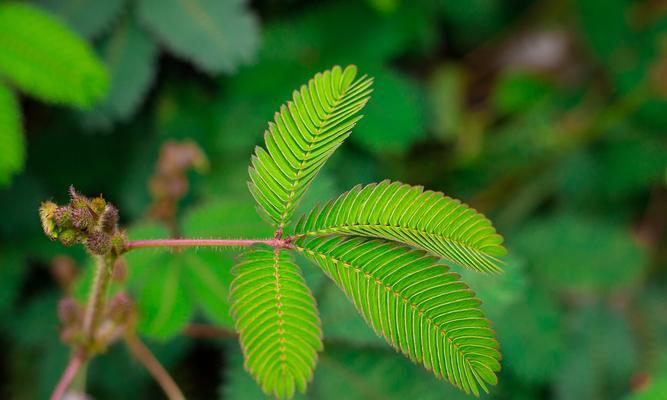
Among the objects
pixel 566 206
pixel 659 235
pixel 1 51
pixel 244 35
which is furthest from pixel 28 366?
pixel 659 235

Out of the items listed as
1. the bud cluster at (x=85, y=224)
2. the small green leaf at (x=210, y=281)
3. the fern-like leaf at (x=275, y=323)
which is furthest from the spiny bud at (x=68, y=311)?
the fern-like leaf at (x=275, y=323)

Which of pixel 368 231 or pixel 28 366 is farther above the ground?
pixel 28 366

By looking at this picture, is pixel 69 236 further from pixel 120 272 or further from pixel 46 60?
pixel 46 60

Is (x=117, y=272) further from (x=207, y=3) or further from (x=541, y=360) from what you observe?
(x=541, y=360)

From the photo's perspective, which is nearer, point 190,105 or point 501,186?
point 190,105

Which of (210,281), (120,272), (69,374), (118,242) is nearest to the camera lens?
(118,242)

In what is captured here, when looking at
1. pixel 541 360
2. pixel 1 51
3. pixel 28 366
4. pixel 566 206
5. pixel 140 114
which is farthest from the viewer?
pixel 566 206

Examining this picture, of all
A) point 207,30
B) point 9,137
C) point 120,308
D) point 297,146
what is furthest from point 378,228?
point 207,30
